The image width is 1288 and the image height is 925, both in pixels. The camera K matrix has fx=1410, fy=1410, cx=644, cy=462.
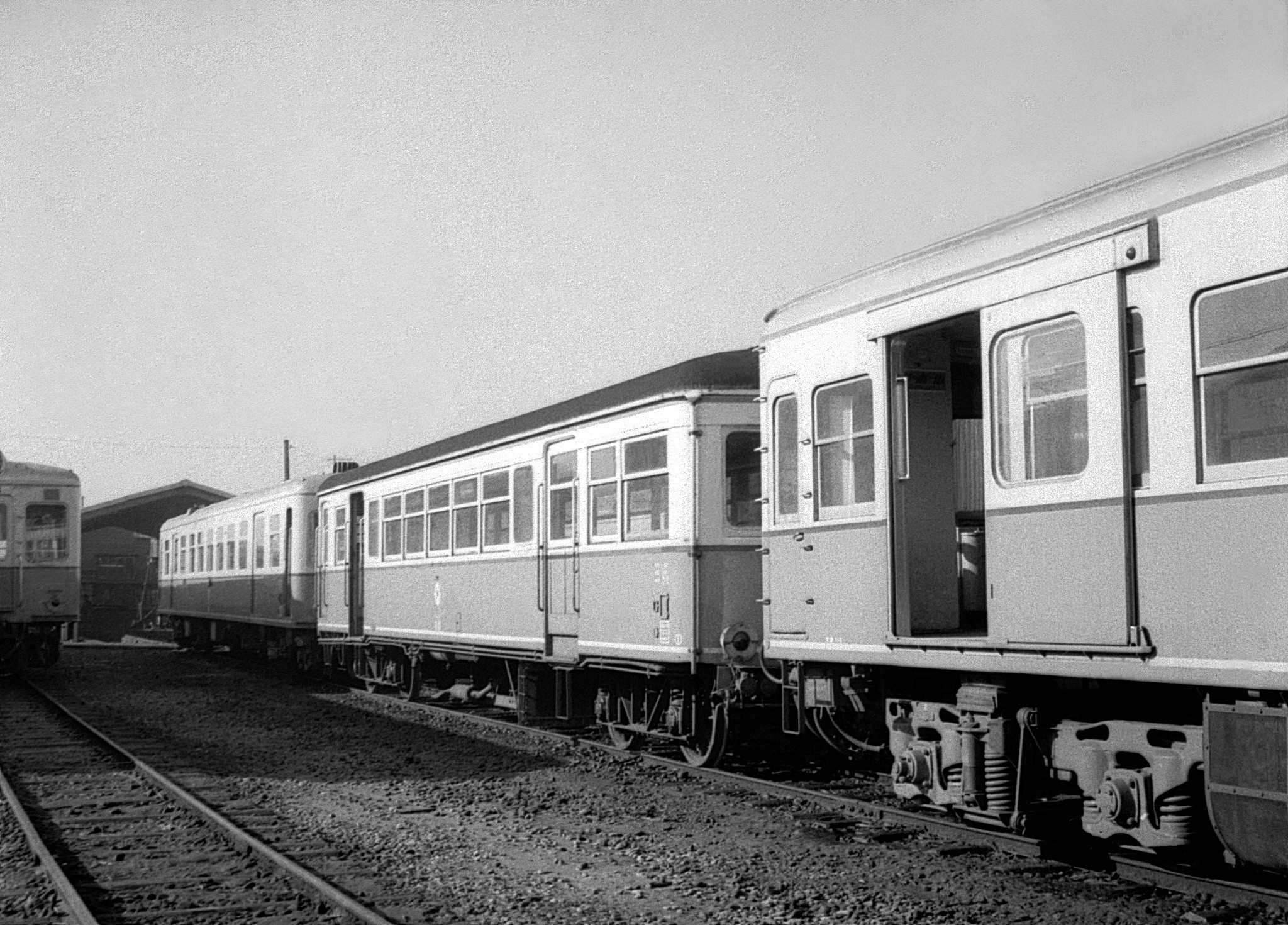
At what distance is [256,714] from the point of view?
17172 mm

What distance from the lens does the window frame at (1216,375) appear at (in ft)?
18.7

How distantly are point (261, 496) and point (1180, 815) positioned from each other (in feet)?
70.5

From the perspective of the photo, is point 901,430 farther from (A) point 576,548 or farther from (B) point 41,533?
(B) point 41,533

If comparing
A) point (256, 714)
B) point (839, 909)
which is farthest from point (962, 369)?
point (256, 714)

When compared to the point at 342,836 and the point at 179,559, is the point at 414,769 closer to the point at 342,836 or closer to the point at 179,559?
the point at 342,836

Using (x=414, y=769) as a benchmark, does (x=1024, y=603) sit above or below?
above

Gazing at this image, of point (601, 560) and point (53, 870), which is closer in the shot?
point (53, 870)

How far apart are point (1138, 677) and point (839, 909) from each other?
187 cm

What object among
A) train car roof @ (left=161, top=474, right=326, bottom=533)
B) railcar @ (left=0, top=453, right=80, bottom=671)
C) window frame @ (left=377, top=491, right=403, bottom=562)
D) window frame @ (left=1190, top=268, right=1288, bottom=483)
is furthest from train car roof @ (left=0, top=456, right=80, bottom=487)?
window frame @ (left=1190, top=268, right=1288, bottom=483)

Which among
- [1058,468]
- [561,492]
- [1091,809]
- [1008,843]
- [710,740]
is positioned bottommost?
[1008,843]

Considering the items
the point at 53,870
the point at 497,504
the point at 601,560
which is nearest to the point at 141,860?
the point at 53,870

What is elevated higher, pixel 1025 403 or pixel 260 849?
pixel 1025 403

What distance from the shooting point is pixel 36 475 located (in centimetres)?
2325

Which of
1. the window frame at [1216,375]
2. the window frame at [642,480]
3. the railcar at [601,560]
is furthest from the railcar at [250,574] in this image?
the window frame at [1216,375]
